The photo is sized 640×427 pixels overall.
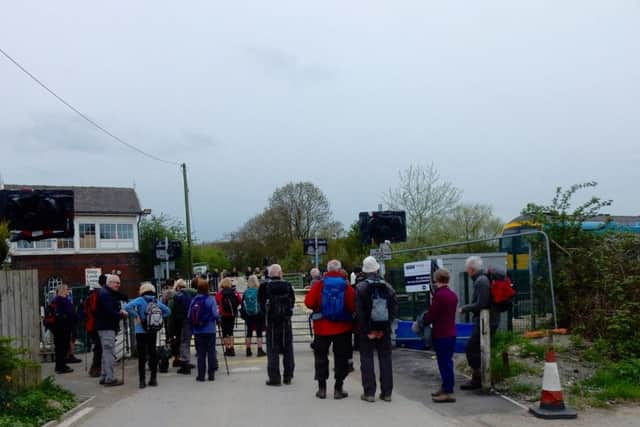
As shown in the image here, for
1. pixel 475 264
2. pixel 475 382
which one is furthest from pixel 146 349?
pixel 475 264

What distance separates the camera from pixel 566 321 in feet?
41.7

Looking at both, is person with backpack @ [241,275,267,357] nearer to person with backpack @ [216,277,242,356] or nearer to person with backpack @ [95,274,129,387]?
person with backpack @ [216,277,242,356]

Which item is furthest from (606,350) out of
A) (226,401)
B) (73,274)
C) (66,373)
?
(73,274)

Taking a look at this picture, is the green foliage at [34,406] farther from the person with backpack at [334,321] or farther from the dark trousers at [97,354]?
the person with backpack at [334,321]

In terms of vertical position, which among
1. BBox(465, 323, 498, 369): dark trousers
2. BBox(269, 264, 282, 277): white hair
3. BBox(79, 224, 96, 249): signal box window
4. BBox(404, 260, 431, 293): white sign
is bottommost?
BBox(465, 323, 498, 369): dark trousers

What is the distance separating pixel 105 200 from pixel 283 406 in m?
49.5

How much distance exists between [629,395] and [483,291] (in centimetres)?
227

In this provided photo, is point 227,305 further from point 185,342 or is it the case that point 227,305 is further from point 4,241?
point 4,241

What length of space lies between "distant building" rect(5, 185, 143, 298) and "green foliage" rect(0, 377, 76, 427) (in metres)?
42.3

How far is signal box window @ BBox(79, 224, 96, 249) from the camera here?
5284 centimetres

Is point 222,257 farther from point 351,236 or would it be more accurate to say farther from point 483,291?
point 483,291

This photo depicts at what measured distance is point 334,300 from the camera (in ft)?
30.8

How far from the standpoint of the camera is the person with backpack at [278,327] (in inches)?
427

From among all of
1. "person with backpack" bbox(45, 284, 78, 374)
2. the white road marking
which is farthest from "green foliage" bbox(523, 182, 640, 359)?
"person with backpack" bbox(45, 284, 78, 374)
